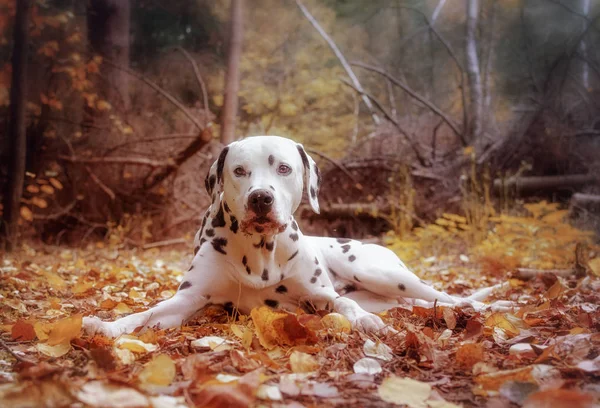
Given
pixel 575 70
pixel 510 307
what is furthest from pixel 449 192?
pixel 510 307

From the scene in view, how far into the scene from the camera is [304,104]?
9836mm

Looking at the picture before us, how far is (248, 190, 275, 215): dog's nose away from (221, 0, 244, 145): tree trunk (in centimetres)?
497

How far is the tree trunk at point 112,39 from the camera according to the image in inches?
319

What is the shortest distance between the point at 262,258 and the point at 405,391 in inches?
55.9

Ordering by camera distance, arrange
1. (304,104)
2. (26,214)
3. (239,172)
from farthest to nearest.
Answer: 1. (304,104)
2. (26,214)
3. (239,172)

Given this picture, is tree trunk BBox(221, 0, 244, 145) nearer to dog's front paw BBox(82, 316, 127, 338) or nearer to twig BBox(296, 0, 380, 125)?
twig BBox(296, 0, 380, 125)

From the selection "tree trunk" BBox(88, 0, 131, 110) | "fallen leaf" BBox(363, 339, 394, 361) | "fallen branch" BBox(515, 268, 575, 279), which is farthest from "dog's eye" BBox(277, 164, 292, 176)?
"tree trunk" BBox(88, 0, 131, 110)

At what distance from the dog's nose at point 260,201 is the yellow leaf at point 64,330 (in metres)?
0.89

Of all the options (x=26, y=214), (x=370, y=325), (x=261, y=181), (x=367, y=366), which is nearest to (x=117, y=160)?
(x=26, y=214)

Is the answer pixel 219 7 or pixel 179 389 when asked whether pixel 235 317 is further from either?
pixel 219 7

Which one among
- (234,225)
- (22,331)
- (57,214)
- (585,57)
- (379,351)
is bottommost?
(57,214)

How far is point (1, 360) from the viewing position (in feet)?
5.78

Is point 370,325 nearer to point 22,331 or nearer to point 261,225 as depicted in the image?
point 261,225

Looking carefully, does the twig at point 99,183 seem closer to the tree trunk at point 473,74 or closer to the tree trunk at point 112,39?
the tree trunk at point 112,39
